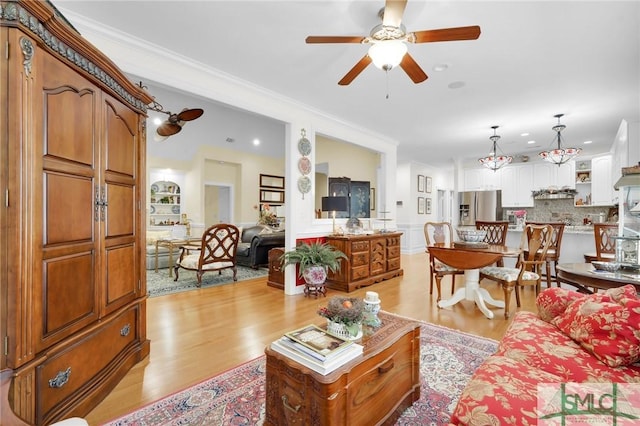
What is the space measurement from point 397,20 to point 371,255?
10.9 feet

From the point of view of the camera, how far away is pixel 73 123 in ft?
5.05

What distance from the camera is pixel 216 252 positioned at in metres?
4.57

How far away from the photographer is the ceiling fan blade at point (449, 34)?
5.86 ft

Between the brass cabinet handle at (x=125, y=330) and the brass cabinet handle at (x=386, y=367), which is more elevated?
the brass cabinet handle at (x=386, y=367)

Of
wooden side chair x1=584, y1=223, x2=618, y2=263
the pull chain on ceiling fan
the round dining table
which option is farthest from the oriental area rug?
the pull chain on ceiling fan

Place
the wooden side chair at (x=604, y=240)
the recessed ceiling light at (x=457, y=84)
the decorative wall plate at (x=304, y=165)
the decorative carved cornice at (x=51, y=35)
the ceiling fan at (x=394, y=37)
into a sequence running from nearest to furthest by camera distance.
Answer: the decorative carved cornice at (x=51, y=35) < the ceiling fan at (x=394, y=37) < the recessed ceiling light at (x=457, y=84) < the wooden side chair at (x=604, y=240) < the decorative wall plate at (x=304, y=165)

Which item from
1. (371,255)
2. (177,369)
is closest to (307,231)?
(371,255)

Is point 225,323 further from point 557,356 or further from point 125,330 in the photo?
point 557,356

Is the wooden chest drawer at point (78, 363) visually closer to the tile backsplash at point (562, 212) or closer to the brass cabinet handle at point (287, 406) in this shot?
the brass cabinet handle at point (287, 406)

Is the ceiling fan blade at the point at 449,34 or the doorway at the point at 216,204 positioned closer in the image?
the ceiling fan blade at the point at 449,34

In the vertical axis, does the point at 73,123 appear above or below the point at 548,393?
above

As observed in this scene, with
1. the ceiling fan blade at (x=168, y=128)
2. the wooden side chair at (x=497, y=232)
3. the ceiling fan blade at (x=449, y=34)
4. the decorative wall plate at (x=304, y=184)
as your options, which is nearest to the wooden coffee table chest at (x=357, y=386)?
the ceiling fan blade at (x=449, y=34)

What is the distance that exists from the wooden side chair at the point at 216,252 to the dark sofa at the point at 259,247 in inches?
→ 40.7

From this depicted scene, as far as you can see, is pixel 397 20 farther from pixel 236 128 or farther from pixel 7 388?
pixel 236 128
